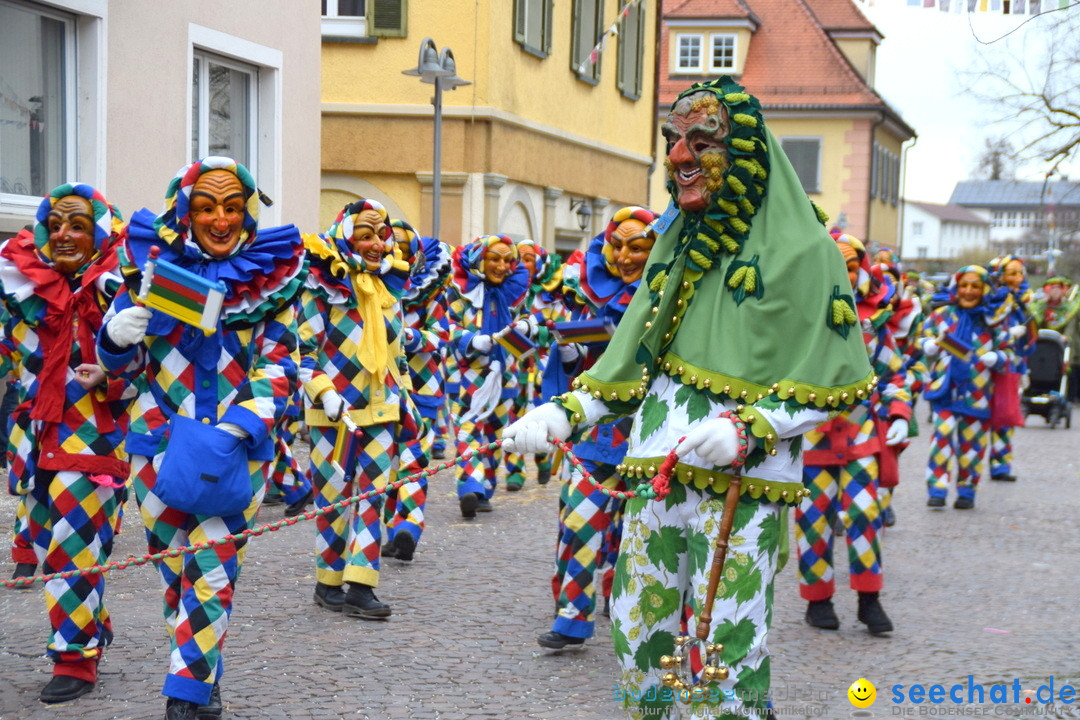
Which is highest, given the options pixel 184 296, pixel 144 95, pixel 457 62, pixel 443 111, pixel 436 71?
pixel 457 62

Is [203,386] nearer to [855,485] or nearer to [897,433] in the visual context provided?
[855,485]

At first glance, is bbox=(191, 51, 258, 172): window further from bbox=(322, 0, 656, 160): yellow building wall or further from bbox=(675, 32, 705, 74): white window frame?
bbox=(675, 32, 705, 74): white window frame

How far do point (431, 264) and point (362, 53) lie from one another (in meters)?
11.5

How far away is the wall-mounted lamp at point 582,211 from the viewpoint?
2462 centimetres

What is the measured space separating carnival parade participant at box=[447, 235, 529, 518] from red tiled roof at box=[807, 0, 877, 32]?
36.8 m

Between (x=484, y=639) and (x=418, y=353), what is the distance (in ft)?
11.2

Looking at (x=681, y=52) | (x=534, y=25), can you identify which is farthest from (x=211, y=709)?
(x=681, y=52)

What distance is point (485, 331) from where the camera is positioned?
35.7 feet

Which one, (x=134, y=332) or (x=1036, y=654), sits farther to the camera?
(x=1036, y=654)

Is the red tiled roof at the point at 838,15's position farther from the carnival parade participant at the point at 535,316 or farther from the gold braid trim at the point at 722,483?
the gold braid trim at the point at 722,483

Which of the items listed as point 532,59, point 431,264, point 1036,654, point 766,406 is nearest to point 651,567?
point 766,406

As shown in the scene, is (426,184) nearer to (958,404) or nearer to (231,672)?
(958,404)

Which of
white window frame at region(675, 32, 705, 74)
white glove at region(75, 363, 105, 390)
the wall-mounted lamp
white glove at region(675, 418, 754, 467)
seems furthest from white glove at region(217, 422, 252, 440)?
white window frame at region(675, 32, 705, 74)

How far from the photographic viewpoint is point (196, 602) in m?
4.77
